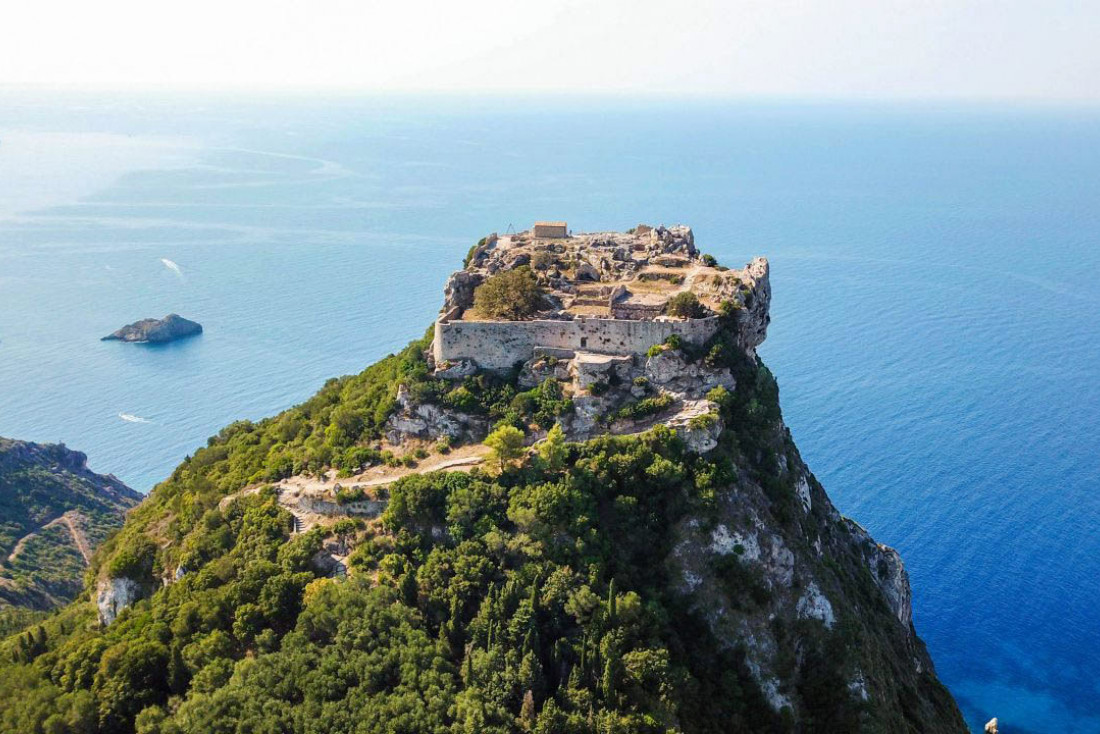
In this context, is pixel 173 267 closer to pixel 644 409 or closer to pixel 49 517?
pixel 49 517

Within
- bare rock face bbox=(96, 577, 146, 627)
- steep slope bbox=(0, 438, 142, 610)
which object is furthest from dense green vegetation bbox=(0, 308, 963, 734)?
steep slope bbox=(0, 438, 142, 610)

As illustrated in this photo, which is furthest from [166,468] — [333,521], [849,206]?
[849,206]

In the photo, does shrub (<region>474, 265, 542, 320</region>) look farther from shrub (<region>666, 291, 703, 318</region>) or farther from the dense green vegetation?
shrub (<region>666, 291, 703, 318</region>)

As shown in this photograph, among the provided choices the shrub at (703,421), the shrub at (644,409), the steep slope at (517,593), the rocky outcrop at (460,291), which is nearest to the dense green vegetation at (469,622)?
the steep slope at (517,593)

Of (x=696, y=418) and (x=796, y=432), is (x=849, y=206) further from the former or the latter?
(x=696, y=418)

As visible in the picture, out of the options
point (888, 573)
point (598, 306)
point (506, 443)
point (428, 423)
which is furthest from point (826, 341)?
point (506, 443)
